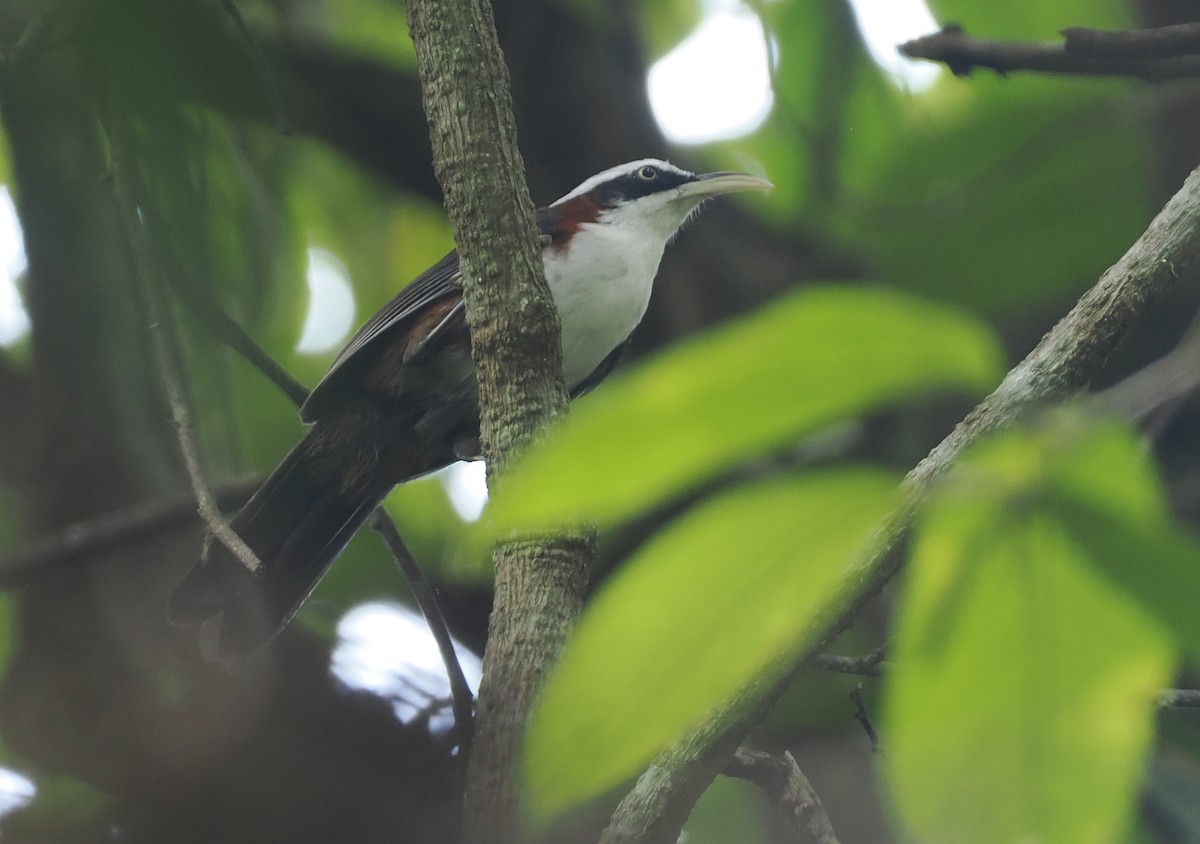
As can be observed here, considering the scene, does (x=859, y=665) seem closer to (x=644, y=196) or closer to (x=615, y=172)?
(x=644, y=196)

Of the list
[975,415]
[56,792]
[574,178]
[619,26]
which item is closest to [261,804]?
[56,792]

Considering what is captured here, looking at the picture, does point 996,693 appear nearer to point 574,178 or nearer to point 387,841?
point 387,841

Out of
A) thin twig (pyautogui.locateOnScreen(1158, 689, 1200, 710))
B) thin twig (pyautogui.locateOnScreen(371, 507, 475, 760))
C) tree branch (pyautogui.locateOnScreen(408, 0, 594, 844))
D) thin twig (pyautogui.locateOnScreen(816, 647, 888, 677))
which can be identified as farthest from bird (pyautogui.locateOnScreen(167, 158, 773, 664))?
thin twig (pyautogui.locateOnScreen(1158, 689, 1200, 710))

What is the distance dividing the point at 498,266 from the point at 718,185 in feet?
9.04

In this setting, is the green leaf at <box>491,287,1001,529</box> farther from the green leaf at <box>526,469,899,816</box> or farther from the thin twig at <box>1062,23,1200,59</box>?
the thin twig at <box>1062,23,1200,59</box>

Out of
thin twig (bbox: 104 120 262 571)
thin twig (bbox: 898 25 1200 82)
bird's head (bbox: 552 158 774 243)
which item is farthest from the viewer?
bird's head (bbox: 552 158 774 243)

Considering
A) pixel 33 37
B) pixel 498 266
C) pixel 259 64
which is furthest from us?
pixel 259 64

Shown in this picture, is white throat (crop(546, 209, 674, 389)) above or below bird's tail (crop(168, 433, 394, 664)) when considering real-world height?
above

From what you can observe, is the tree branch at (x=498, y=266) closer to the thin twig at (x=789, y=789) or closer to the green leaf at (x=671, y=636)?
the thin twig at (x=789, y=789)

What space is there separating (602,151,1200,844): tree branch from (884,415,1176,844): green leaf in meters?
0.75

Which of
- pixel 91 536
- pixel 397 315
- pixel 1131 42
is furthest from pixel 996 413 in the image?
pixel 397 315

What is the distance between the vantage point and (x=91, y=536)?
349 centimetres

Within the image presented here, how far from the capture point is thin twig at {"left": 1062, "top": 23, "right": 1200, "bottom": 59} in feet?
8.93

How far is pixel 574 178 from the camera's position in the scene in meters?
5.58
